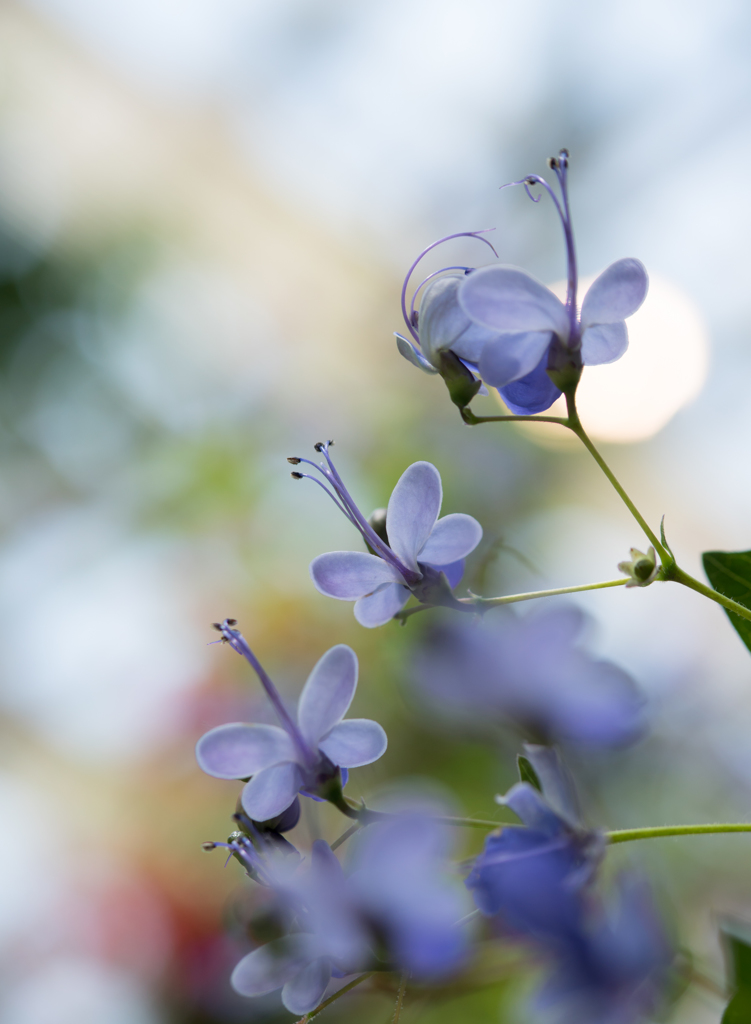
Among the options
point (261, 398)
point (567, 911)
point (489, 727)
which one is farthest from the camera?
point (261, 398)

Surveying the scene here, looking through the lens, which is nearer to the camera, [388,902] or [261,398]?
[388,902]

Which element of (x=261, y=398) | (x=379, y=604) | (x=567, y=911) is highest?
(x=261, y=398)

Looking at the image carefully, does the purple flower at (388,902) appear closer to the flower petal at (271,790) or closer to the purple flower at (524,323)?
the flower petal at (271,790)

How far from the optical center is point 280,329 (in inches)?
65.7

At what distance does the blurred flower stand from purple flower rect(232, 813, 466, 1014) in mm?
14

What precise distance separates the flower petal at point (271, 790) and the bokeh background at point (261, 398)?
0.60 m

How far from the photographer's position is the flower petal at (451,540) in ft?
0.79

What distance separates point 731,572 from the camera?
0.26m

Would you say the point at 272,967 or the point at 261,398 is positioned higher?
the point at 261,398

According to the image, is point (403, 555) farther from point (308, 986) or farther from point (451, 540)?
point (308, 986)

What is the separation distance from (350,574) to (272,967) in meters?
0.11

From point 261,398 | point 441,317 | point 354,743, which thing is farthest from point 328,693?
point 261,398

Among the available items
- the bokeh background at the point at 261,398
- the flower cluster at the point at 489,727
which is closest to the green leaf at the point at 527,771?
the flower cluster at the point at 489,727

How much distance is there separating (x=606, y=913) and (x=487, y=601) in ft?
0.30
